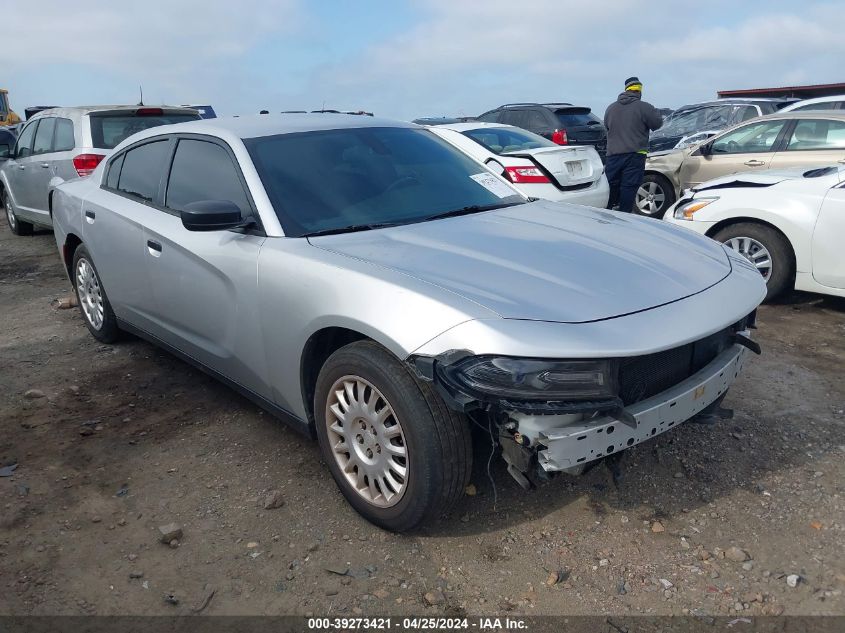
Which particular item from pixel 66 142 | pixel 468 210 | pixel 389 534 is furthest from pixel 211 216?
pixel 66 142

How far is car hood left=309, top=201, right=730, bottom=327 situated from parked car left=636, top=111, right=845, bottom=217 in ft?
18.3

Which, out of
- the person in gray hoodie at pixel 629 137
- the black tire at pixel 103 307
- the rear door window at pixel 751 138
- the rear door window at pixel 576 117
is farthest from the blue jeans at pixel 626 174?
the black tire at pixel 103 307

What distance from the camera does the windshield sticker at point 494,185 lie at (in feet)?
12.5

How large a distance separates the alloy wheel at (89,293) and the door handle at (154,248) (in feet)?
3.75

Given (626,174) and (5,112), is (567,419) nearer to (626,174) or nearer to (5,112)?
(626,174)

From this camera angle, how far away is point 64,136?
8.05 m

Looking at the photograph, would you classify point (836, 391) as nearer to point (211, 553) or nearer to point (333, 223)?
point (333, 223)

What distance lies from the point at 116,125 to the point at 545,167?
4822 millimetres

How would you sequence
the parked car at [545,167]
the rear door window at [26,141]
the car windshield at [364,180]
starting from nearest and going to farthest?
the car windshield at [364,180]
the parked car at [545,167]
the rear door window at [26,141]

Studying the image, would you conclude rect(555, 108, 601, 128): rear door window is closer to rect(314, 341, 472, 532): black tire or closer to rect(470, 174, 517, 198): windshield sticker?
rect(470, 174, 517, 198): windshield sticker

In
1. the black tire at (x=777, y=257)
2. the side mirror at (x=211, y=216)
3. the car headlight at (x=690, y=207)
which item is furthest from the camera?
the car headlight at (x=690, y=207)

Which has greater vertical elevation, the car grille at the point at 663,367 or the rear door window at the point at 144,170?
the rear door window at the point at 144,170

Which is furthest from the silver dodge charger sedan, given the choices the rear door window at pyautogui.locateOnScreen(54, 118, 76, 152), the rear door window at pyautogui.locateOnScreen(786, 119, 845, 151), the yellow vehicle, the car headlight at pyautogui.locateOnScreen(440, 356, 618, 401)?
the yellow vehicle

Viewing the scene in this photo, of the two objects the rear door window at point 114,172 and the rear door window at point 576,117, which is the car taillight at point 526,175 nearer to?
the rear door window at point 114,172
